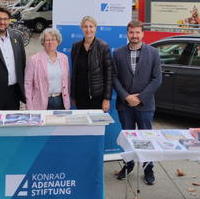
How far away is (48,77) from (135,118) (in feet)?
3.55

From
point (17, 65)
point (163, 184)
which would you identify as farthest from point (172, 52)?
point (17, 65)

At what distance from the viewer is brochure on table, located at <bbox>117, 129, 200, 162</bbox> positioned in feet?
13.1

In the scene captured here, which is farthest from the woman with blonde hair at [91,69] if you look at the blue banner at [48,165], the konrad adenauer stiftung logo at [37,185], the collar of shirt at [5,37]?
the konrad adenauer stiftung logo at [37,185]

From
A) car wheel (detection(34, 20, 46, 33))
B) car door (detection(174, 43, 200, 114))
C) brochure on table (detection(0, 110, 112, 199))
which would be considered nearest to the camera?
brochure on table (detection(0, 110, 112, 199))

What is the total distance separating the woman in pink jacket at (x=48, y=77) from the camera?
4840mm

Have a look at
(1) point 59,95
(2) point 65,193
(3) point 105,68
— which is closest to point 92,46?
(3) point 105,68

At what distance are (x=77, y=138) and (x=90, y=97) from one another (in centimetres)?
137

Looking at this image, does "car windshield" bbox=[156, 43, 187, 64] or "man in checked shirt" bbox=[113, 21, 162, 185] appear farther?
"car windshield" bbox=[156, 43, 187, 64]

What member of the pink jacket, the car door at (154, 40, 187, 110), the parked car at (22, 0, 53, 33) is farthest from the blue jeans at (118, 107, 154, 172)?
the parked car at (22, 0, 53, 33)

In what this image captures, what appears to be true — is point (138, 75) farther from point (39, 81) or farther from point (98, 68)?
point (39, 81)

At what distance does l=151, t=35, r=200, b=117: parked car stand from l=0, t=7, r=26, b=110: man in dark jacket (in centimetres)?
335

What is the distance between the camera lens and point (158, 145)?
4.14 meters

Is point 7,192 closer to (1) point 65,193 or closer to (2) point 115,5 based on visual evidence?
(1) point 65,193

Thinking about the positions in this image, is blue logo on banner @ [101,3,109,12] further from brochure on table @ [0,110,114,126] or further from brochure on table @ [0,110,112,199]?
brochure on table @ [0,110,112,199]
